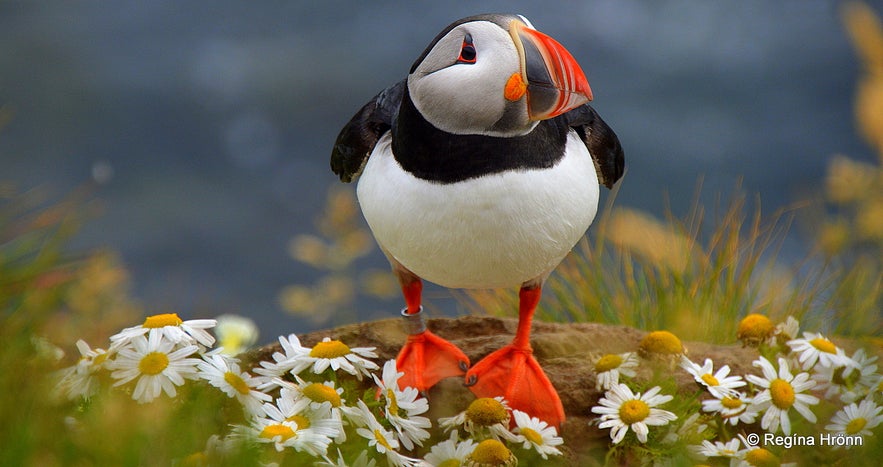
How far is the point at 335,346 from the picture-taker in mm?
2766

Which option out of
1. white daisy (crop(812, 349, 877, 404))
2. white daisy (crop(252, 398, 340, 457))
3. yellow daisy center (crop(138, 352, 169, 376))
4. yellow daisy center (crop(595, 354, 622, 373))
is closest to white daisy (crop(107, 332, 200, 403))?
yellow daisy center (crop(138, 352, 169, 376))

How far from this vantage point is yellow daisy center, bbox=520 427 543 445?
8.75 ft

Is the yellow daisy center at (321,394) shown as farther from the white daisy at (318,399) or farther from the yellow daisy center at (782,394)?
the yellow daisy center at (782,394)

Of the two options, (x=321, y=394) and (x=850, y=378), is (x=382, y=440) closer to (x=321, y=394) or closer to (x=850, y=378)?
(x=321, y=394)

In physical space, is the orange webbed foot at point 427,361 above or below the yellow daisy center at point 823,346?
below

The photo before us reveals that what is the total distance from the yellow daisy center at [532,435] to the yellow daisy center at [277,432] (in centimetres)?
81

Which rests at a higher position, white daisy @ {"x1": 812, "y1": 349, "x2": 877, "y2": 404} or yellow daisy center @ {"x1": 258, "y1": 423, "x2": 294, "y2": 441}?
yellow daisy center @ {"x1": 258, "y1": 423, "x2": 294, "y2": 441}

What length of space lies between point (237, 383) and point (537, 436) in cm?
93

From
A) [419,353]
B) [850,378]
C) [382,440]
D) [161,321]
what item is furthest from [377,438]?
[850,378]

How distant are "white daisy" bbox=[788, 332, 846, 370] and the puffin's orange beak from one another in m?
1.14

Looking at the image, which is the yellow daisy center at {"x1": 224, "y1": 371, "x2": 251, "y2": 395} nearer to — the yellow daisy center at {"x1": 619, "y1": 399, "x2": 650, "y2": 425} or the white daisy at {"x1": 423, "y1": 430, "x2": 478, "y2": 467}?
the white daisy at {"x1": 423, "y1": 430, "x2": 478, "y2": 467}

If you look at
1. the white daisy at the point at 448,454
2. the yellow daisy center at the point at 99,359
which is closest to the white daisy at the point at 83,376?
the yellow daisy center at the point at 99,359

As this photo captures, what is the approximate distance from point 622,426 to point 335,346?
0.91 meters

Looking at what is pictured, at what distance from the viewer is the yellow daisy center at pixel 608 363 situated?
9.92 ft
